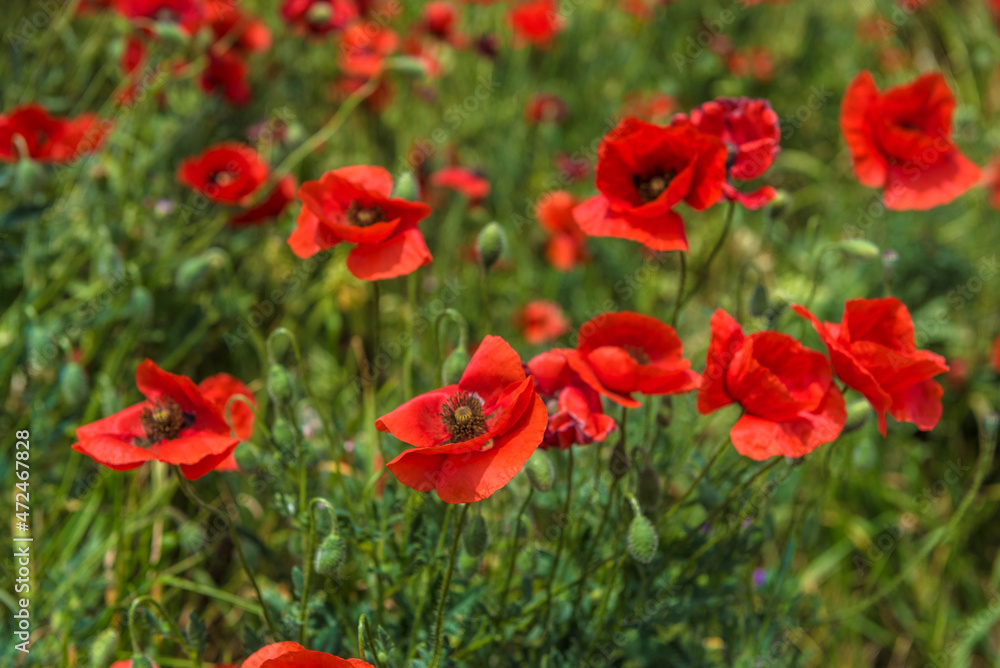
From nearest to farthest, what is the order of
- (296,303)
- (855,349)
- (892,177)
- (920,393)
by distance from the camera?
(855,349)
(920,393)
(892,177)
(296,303)

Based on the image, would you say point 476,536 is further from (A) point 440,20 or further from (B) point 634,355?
(A) point 440,20

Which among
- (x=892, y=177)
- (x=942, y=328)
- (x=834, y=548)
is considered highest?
(x=892, y=177)

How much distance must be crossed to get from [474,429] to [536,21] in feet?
10.0

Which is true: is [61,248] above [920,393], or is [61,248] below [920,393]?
above

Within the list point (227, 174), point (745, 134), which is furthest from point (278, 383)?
point (227, 174)

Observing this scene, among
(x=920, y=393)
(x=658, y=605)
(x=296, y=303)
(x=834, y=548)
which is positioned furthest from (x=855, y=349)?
(x=296, y=303)

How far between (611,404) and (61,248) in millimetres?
1914

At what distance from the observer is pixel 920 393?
5.19 ft

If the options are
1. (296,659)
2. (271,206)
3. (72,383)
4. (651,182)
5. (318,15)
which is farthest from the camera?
(318,15)

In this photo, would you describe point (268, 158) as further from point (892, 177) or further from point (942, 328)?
point (942, 328)

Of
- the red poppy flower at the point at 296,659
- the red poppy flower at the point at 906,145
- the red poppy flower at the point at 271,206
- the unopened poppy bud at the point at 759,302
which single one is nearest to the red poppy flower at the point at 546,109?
the red poppy flower at the point at 271,206

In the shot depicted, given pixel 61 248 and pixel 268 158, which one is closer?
pixel 61 248

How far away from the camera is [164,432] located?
60.1 inches

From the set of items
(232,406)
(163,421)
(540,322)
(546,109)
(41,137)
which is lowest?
(540,322)
